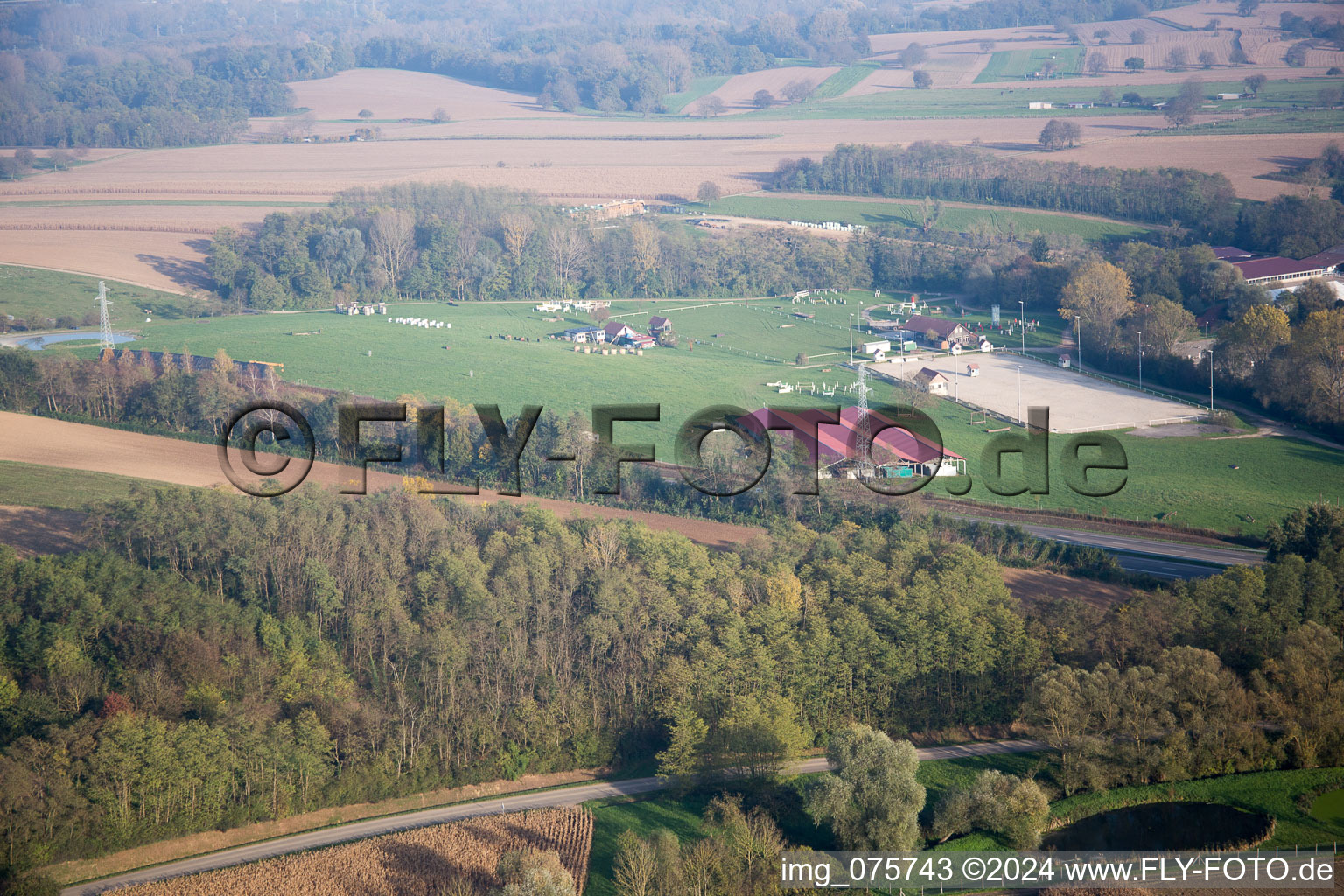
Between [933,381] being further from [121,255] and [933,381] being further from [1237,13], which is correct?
[1237,13]

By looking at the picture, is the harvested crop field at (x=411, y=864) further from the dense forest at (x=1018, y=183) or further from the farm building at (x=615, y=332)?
the dense forest at (x=1018, y=183)

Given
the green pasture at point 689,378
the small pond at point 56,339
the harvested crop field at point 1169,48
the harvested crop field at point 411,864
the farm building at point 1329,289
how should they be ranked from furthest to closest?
the harvested crop field at point 1169,48 → the farm building at point 1329,289 → the small pond at point 56,339 → the green pasture at point 689,378 → the harvested crop field at point 411,864

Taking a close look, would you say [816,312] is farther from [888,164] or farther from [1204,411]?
[888,164]

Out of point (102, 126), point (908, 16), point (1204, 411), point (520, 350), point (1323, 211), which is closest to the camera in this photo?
point (1204, 411)

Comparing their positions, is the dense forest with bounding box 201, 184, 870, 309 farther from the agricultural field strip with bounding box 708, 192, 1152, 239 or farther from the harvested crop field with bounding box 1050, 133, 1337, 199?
the harvested crop field with bounding box 1050, 133, 1337, 199

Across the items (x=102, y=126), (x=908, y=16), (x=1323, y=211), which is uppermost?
(x=908, y=16)

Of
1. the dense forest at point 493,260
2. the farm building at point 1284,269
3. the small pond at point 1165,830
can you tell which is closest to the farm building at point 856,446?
the small pond at point 1165,830

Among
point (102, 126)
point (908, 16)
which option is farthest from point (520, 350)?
point (908, 16)

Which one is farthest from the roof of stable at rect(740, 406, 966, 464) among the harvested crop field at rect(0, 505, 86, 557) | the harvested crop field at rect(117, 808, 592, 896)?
the harvested crop field at rect(0, 505, 86, 557)
